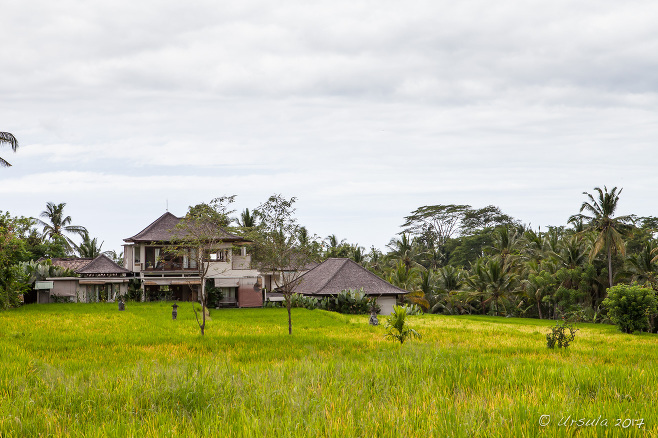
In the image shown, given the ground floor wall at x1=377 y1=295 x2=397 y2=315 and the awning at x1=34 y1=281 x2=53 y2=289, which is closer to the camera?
the awning at x1=34 y1=281 x2=53 y2=289

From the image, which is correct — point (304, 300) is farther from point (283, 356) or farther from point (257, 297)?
point (283, 356)

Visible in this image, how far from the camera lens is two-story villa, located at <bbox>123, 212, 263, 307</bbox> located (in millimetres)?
40375

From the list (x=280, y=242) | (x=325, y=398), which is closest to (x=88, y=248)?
(x=280, y=242)

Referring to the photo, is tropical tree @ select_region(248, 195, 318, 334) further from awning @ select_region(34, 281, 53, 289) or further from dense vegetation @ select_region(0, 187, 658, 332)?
awning @ select_region(34, 281, 53, 289)

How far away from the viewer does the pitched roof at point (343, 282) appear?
4275cm

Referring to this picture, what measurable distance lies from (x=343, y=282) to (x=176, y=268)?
1255 cm

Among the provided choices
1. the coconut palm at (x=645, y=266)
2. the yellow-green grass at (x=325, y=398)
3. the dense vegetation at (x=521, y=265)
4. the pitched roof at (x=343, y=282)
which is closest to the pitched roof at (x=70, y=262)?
the dense vegetation at (x=521, y=265)

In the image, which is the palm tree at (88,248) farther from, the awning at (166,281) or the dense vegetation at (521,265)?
the awning at (166,281)

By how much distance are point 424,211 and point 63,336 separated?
63682 millimetres

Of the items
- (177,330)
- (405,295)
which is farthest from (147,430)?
(405,295)

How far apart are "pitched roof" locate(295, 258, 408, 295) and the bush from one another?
51.9 feet

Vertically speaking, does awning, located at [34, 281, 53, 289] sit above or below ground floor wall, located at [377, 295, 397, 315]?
above

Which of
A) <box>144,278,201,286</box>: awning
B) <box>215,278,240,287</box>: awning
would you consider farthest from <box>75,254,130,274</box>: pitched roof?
<box>215,278,240,287</box>: awning

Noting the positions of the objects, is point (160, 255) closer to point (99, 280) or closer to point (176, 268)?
point (176, 268)
